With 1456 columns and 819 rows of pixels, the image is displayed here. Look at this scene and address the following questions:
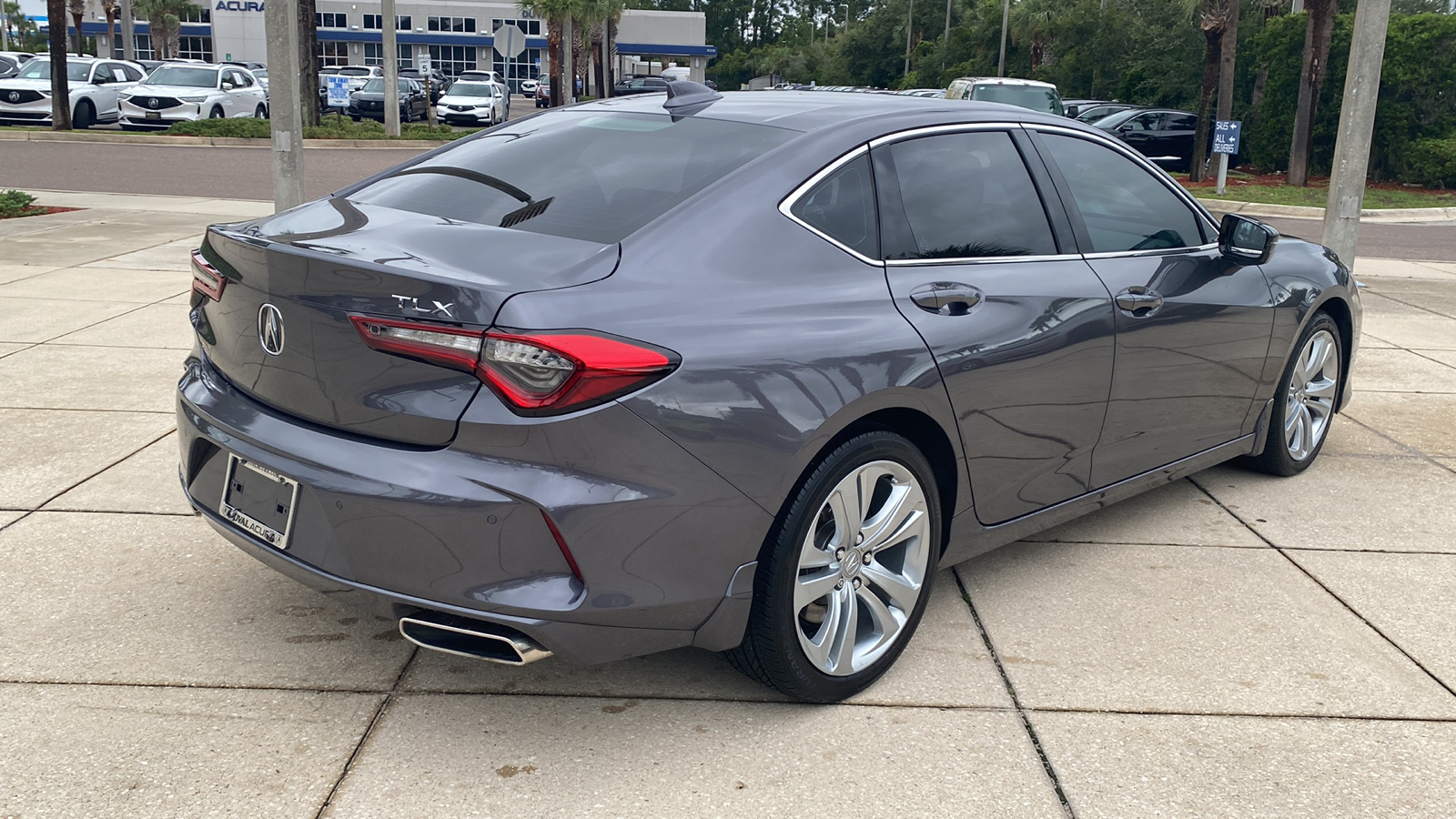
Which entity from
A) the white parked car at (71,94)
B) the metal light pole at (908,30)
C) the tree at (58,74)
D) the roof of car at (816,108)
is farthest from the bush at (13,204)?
the metal light pole at (908,30)

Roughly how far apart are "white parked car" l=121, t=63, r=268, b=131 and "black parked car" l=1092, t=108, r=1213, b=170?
2006 centimetres

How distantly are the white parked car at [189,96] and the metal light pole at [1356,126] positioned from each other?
24.6 m

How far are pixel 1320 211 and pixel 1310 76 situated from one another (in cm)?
661

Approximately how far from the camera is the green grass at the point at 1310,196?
21.3m

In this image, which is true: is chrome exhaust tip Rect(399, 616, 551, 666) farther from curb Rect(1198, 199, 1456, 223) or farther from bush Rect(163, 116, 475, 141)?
bush Rect(163, 116, 475, 141)

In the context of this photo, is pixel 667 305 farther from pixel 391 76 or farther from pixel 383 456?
pixel 391 76

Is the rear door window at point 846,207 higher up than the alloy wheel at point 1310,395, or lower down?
higher up

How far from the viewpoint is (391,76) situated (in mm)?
30703

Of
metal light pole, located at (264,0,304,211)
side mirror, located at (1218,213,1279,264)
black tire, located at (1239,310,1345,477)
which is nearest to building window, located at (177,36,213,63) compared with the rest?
metal light pole, located at (264,0,304,211)

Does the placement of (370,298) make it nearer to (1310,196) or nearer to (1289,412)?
(1289,412)

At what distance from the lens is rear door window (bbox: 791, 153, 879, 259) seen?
335 centimetres

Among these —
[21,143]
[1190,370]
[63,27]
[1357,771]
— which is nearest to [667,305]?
[1357,771]

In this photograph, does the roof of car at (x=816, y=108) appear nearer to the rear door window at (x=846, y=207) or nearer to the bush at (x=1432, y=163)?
the rear door window at (x=846, y=207)

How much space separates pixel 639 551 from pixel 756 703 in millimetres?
797
